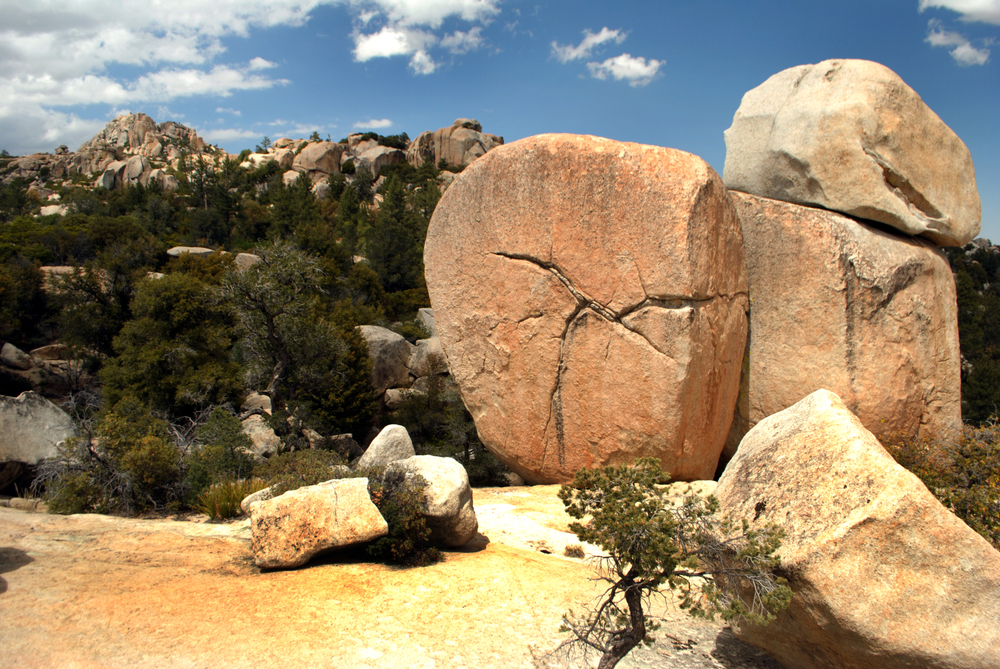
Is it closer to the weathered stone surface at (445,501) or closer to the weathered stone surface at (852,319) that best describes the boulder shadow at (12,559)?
the weathered stone surface at (445,501)

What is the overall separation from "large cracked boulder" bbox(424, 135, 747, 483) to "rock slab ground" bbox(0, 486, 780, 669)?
240 cm

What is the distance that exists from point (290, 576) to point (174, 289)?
36.7 ft

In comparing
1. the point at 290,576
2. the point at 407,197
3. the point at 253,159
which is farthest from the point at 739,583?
the point at 253,159

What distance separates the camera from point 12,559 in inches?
199

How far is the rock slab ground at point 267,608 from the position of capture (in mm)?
3871

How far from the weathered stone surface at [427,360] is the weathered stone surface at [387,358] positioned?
10.6 inches

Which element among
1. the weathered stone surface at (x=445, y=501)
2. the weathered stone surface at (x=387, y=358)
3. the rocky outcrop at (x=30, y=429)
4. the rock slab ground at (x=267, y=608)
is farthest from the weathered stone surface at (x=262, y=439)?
the weathered stone surface at (x=387, y=358)

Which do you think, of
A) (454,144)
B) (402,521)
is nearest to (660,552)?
(402,521)

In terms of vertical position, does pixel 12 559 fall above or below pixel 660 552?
below

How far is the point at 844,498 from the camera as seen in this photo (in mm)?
3604

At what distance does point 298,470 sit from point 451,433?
4.71 m

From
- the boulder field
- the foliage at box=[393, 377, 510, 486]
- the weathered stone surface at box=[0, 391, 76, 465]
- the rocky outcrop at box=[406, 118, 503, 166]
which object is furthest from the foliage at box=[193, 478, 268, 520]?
the rocky outcrop at box=[406, 118, 503, 166]

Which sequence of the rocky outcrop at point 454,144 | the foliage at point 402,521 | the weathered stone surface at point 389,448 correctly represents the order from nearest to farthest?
the foliage at point 402,521 < the weathered stone surface at point 389,448 < the rocky outcrop at point 454,144

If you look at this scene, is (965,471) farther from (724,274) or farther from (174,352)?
(174,352)
